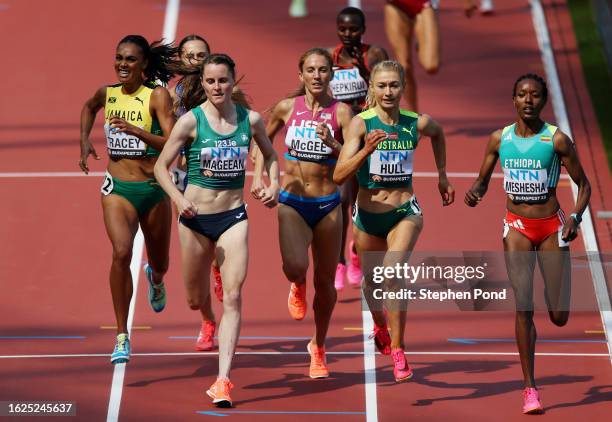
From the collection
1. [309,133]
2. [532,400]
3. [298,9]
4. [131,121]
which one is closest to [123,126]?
[131,121]

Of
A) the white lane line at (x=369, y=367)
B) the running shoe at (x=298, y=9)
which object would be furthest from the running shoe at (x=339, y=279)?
the running shoe at (x=298, y=9)

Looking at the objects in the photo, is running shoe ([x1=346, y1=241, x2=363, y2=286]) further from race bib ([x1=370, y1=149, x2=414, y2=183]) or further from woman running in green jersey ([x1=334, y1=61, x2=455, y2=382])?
race bib ([x1=370, y1=149, x2=414, y2=183])

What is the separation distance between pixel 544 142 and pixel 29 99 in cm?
1009

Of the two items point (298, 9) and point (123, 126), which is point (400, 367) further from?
point (298, 9)

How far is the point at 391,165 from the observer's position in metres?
13.2

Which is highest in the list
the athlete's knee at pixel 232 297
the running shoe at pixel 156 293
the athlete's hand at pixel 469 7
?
the athlete's hand at pixel 469 7

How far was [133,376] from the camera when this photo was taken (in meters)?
14.0

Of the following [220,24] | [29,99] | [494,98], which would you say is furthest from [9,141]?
[494,98]

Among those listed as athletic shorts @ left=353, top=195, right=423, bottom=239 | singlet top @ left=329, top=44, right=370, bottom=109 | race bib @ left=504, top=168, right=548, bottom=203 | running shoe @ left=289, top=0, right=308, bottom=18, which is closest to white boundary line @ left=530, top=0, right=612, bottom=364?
race bib @ left=504, top=168, right=548, bottom=203

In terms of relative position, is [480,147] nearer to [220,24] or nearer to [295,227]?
[220,24]

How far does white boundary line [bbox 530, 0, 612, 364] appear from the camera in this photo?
51.4ft

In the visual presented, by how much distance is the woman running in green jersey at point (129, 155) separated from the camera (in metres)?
13.4

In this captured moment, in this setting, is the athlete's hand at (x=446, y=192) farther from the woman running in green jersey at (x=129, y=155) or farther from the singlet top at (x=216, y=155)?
the woman running in green jersey at (x=129, y=155)

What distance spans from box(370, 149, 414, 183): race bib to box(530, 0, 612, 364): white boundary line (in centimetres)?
287
